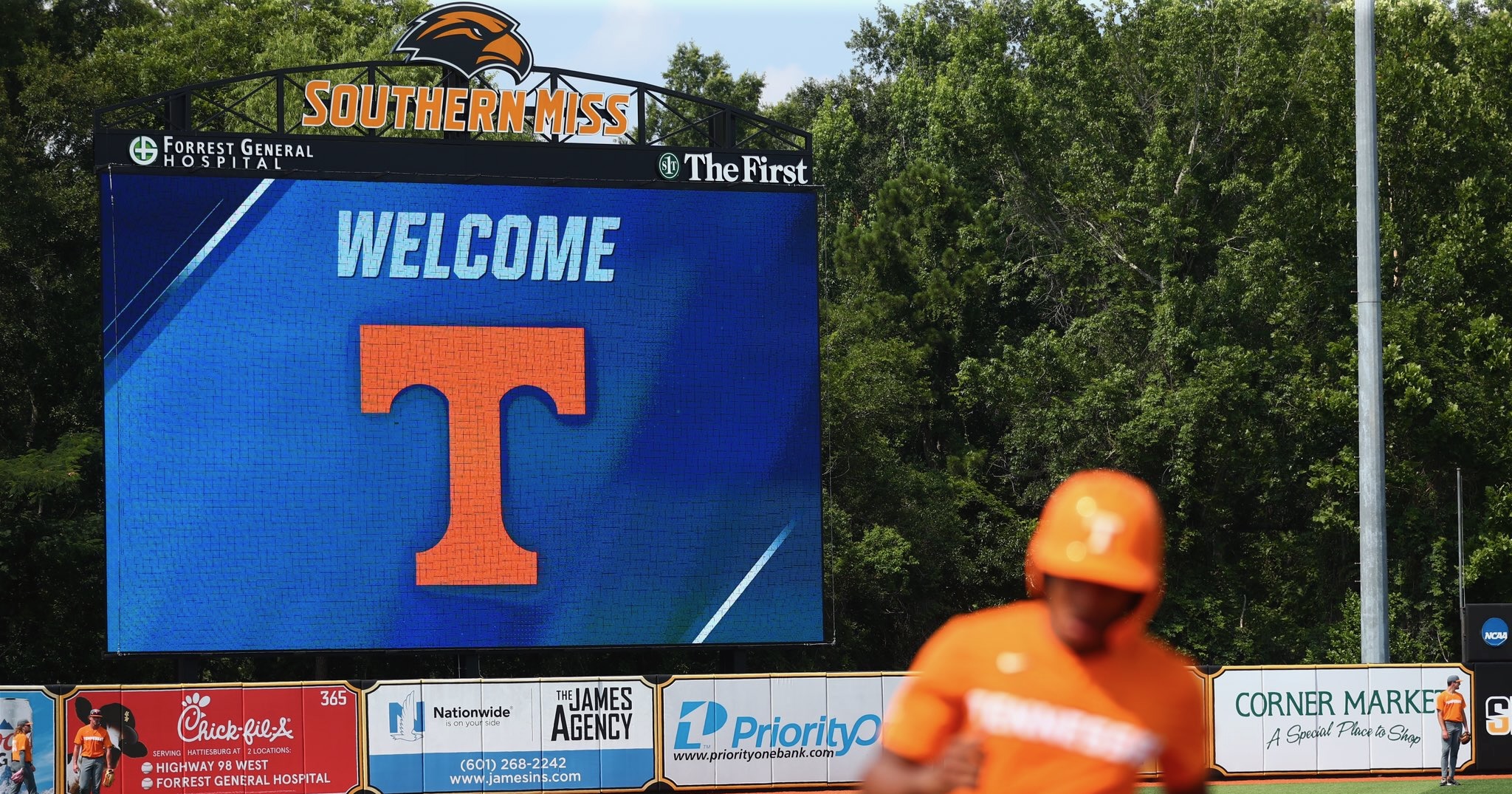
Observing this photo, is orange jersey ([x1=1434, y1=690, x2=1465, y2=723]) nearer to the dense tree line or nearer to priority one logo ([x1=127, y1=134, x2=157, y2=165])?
the dense tree line

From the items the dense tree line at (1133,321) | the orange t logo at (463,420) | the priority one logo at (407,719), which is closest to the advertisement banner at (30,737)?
the priority one logo at (407,719)

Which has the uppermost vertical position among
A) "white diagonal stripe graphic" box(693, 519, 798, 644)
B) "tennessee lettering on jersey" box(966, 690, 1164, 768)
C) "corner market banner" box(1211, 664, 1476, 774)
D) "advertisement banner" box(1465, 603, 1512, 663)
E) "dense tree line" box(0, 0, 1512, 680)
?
"dense tree line" box(0, 0, 1512, 680)

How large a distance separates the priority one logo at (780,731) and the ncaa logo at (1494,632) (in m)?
6.90

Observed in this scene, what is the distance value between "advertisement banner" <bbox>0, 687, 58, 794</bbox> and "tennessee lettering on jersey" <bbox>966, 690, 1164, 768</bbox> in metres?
16.1

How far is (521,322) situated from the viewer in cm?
1794

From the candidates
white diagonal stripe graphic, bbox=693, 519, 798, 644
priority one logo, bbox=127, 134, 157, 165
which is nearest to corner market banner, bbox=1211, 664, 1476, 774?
white diagonal stripe graphic, bbox=693, 519, 798, 644

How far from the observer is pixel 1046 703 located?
2395mm

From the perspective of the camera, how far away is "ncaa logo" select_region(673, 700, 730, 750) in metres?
17.6

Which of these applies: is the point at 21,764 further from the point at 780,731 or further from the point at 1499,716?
the point at 1499,716

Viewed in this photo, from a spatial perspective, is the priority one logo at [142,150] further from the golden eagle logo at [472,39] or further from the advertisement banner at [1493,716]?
the advertisement banner at [1493,716]

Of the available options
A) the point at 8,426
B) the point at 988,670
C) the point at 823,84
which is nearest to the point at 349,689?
the point at 8,426

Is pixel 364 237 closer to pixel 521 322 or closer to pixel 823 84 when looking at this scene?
pixel 521 322

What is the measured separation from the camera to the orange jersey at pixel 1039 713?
2391mm

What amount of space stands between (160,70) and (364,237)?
14.9 meters
